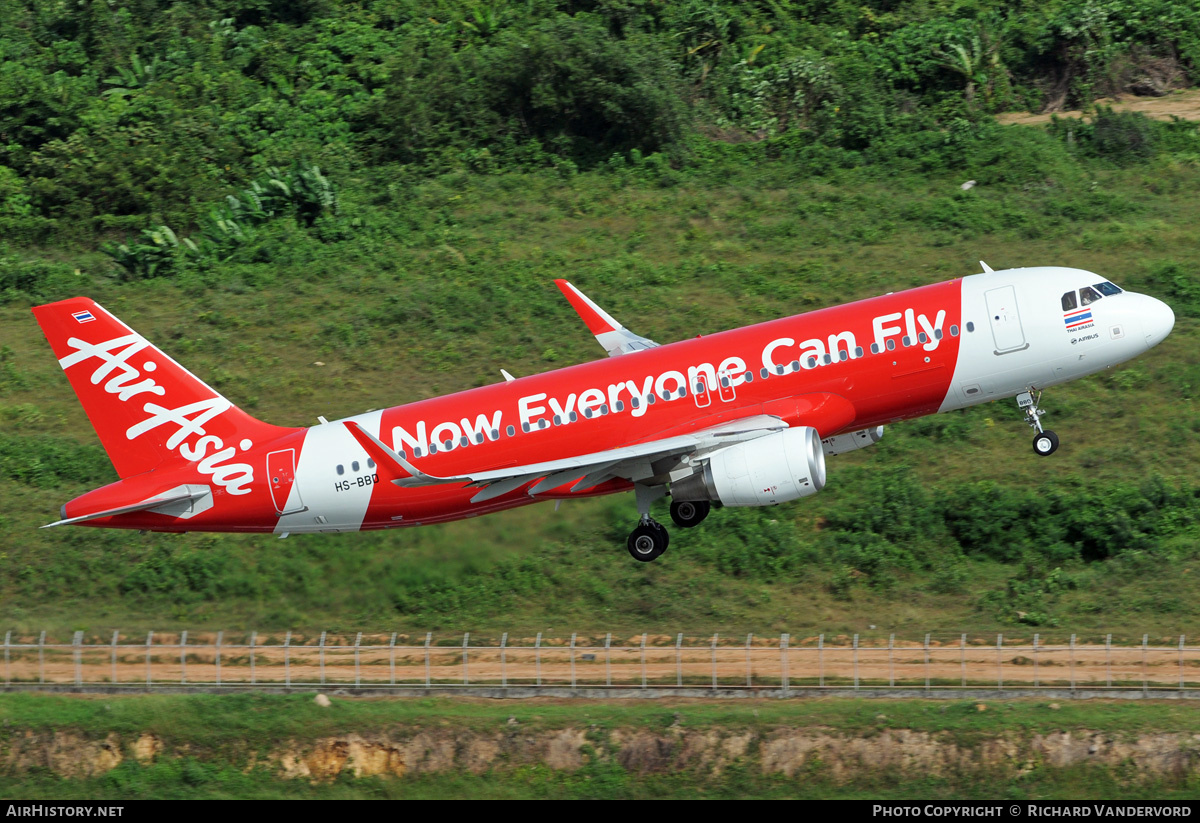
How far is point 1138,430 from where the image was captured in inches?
2160

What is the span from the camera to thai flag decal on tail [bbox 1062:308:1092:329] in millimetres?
39281

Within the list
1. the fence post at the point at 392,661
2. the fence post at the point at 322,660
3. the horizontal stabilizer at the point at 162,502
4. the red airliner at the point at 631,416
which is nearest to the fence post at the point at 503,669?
the fence post at the point at 392,661

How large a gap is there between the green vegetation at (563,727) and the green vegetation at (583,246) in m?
3.68

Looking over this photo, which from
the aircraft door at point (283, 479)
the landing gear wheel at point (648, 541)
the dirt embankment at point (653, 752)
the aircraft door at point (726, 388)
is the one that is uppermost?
the aircraft door at point (726, 388)

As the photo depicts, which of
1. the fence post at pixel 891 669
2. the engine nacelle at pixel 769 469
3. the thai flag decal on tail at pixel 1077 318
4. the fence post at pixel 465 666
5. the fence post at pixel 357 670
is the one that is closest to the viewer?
the engine nacelle at pixel 769 469

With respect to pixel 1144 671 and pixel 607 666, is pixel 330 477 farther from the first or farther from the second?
pixel 1144 671

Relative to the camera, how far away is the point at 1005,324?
1545 inches

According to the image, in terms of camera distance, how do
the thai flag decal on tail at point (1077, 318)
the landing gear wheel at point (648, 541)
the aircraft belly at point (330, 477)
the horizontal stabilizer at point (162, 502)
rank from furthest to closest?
the landing gear wheel at point (648, 541)
the aircraft belly at point (330, 477)
the horizontal stabilizer at point (162, 502)
the thai flag decal on tail at point (1077, 318)

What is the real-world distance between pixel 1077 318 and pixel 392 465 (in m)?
19.1

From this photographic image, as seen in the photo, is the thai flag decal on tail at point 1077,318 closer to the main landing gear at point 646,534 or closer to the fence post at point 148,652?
the main landing gear at point 646,534

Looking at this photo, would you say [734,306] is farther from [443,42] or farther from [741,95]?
[443,42]

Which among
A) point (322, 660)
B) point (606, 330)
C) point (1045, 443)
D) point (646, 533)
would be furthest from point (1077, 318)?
point (322, 660)

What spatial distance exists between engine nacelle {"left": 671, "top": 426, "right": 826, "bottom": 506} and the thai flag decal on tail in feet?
24.2

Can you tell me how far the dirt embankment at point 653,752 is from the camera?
40062mm
